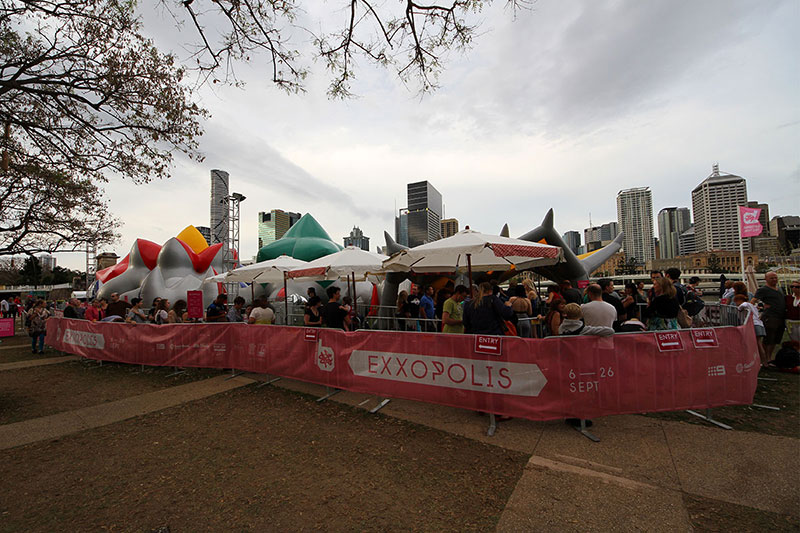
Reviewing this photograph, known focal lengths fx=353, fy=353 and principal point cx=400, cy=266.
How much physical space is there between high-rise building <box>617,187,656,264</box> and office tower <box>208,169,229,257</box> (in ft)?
615

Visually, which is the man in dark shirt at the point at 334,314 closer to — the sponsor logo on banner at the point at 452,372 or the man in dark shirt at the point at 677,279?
the sponsor logo on banner at the point at 452,372

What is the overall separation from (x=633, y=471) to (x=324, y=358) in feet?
15.0

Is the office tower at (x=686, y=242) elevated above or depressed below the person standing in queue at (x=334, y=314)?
above

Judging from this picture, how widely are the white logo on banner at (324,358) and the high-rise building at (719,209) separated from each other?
4155 inches

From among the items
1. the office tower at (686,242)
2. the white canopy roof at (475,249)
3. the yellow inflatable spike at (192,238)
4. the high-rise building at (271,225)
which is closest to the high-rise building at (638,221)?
the office tower at (686,242)

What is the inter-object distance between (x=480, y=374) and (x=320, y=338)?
2.98 metres

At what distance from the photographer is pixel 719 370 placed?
4.60 metres

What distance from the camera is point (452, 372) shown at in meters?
4.89

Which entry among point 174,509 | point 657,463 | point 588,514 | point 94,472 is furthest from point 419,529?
point 94,472

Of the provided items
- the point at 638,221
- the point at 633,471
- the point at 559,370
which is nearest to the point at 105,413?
the point at 559,370

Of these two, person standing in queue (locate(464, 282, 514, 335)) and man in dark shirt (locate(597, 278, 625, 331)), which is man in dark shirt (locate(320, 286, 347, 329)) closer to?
person standing in queue (locate(464, 282, 514, 335))

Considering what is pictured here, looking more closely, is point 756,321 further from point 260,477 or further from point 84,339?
point 84,339

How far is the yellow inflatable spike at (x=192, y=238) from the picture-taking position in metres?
22.5

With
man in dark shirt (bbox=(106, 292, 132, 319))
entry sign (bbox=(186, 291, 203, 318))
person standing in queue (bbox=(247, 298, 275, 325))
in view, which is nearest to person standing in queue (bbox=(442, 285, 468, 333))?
person standing in queue (bbox=(247, 298, 275, 325))
